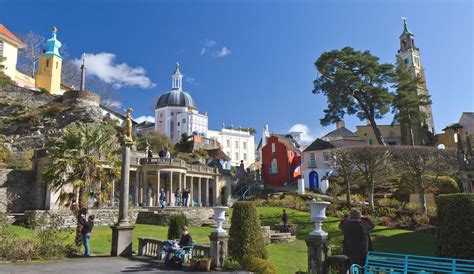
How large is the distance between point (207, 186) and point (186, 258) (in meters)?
32.9

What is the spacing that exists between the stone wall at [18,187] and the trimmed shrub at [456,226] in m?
30.1

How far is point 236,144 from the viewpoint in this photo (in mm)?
94750

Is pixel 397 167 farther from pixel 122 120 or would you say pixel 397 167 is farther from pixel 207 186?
pixel 122 120

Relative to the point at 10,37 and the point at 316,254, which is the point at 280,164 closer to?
the point at 10,37

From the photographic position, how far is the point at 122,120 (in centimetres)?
6738

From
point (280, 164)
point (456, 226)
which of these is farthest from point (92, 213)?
point (280, 164)

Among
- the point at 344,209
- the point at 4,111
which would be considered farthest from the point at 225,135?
the point at 344,209

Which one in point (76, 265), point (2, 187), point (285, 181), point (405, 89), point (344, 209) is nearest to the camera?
point (76, 265)

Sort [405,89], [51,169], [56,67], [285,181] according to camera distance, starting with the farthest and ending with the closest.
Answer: [56,67]
[285,181]
[405,89]
[51,169]

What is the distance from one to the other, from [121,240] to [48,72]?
49.9 meters

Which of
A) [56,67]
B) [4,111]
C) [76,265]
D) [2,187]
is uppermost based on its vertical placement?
[56,67]

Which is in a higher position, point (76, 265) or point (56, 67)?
point (56, 67)

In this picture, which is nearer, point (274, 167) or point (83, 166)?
point (83, 166)

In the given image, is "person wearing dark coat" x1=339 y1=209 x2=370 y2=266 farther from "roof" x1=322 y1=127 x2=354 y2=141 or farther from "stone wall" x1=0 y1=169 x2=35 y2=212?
"roof" x1=322 y1=127 x2=354 y2=141
